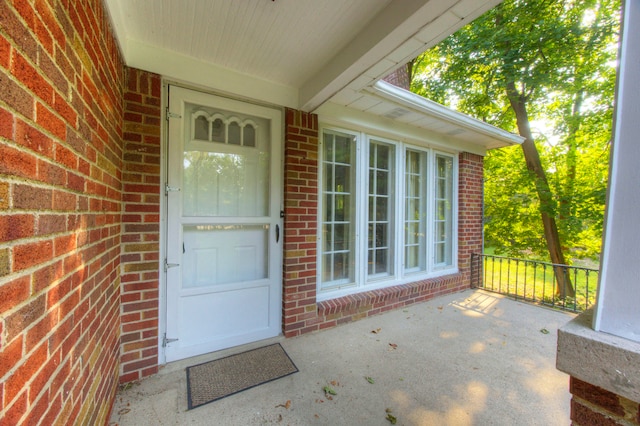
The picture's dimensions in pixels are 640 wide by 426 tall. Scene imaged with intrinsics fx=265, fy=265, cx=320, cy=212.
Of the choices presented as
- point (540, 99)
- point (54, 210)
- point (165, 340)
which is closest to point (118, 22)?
point (54, 210)

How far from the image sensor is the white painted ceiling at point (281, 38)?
61.2 inches

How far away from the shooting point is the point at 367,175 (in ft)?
10.6

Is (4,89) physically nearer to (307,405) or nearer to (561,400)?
(307,405)

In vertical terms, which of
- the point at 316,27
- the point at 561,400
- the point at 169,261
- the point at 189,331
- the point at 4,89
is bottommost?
the point at 561,400

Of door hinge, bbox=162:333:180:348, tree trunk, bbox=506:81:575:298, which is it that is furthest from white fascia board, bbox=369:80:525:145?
door hinge, bbox=162:333:180:348

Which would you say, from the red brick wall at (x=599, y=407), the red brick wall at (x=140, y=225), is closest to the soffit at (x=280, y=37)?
the red brick wall at (x=140, y=225)

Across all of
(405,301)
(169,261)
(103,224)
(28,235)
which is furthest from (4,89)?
(405,301)

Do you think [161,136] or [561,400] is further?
[161,136]

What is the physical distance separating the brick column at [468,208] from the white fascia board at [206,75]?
306 centimetres

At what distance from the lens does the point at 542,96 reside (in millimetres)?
5730

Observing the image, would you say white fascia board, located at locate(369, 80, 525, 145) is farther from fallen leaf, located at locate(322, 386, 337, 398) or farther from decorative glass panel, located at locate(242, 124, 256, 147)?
fallen leaf, located at locate(322, 386, 337, 398)

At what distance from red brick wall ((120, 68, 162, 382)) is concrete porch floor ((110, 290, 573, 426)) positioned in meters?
0.26

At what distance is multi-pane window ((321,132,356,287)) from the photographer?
304 cm

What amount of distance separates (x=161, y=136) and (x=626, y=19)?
8.18ft
